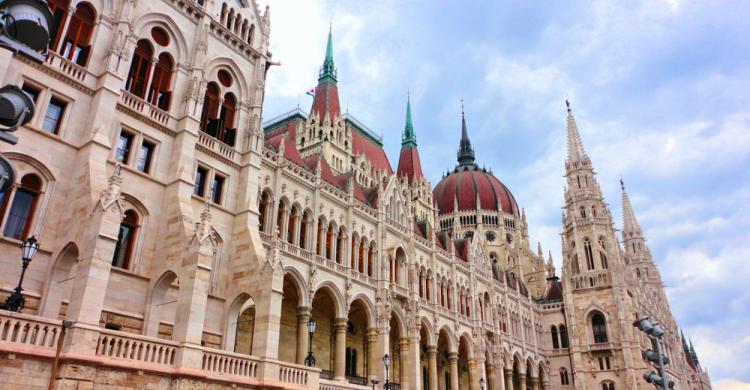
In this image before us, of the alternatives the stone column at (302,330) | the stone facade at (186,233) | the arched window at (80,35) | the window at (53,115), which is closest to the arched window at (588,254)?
the stone facade at (186,233)

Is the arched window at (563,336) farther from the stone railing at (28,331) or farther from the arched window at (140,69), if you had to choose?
the stone railing at (28,331)

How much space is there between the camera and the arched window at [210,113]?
2222 centimetres

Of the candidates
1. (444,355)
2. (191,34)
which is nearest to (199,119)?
(191,34)

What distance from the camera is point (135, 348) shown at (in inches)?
562

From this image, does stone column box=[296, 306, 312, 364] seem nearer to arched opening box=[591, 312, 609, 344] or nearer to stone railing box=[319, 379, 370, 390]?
stone railing box=[319, 379, 370, 390]

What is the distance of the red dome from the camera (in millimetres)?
81062

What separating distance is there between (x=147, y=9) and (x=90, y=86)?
14.2 feet

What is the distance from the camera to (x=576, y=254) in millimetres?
62844

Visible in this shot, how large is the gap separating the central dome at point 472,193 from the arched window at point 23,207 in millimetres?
67291

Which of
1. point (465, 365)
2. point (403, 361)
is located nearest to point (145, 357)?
point (403, 361)

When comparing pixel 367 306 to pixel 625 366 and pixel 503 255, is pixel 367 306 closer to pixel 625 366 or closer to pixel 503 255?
pixel 625 366

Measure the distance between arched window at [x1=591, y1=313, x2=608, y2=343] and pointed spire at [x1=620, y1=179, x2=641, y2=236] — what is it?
141 ft

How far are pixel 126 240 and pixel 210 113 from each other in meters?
6.65

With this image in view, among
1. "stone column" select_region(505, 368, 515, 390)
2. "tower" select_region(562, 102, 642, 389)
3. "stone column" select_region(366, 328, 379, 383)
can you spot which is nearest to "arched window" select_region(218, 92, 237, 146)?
"stone column" select_region(366, 328, 379, 383)
